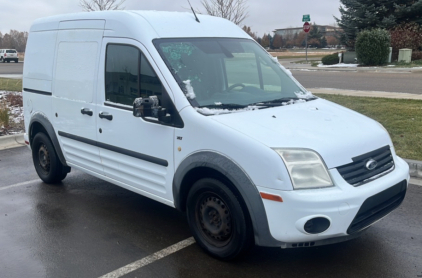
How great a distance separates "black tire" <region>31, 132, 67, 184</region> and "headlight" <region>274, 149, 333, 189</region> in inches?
146

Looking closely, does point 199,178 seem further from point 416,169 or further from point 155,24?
point 416,169

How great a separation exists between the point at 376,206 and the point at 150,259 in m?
1.98

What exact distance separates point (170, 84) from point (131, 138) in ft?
2.58

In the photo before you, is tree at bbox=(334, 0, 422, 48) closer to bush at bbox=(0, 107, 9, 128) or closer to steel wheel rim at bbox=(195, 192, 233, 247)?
bush at bbox=(0, 107, 9, 128)

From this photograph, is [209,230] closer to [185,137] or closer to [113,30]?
[185,137]

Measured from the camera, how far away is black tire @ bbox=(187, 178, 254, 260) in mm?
3625

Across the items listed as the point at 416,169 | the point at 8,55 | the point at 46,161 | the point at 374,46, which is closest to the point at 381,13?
the point at 374,46

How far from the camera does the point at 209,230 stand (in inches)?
157

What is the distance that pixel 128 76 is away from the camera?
4.60 meters

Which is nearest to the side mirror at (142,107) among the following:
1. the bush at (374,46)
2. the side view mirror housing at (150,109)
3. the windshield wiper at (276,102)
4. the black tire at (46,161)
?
the side view mirror housing at (150,109)

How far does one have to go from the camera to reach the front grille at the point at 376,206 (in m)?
3.47

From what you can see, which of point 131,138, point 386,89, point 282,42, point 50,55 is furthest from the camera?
point 282,42

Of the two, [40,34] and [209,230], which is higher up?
[40,34]

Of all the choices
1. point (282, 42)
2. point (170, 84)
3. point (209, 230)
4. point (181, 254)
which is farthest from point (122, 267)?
point (282, 42)
